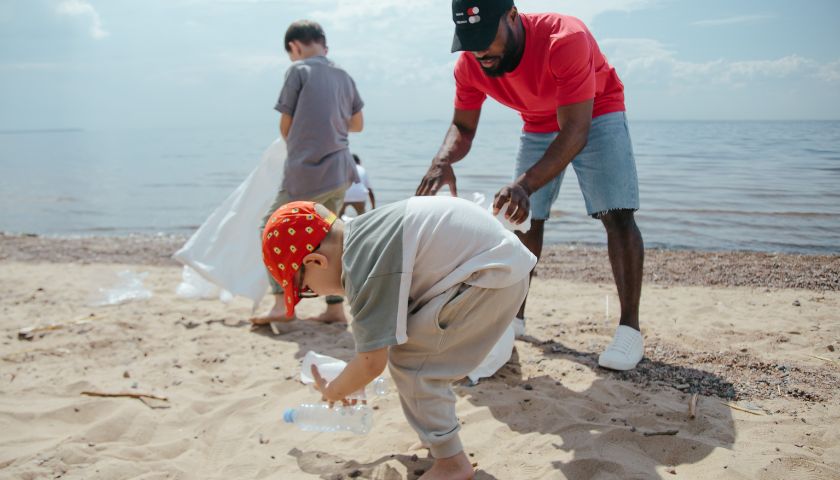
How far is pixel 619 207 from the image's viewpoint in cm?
321

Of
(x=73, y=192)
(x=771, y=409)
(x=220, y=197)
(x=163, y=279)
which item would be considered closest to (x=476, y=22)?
(x=771, y=409)

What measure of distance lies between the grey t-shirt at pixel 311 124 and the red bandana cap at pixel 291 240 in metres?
2.12

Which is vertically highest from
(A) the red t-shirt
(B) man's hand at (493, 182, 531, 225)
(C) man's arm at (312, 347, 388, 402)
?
(A) the red t-shirt

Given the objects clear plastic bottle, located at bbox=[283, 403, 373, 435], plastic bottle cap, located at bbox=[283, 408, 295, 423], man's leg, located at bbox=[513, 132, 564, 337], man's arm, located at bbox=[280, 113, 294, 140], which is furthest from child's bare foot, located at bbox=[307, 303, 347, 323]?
plastic bottle cap, located at bbox=[283, 408, 295, 423]

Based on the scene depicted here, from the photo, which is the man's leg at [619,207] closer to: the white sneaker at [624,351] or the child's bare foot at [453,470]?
the white sneaker at [624,351]

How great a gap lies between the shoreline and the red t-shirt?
7.70ft

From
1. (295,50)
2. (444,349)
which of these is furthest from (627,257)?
(295,50)

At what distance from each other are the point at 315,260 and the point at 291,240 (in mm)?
102

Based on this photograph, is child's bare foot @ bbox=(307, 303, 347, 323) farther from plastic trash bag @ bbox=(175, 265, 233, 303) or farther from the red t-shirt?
the red t-shirt

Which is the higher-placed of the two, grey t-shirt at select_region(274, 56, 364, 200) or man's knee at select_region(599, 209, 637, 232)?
grey t-shirt at select_region(274, 56, 364, 200)

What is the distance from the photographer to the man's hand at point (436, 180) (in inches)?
121

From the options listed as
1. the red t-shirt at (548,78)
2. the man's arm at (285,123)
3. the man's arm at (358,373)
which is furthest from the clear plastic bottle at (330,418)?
the man's arm at (285,123)

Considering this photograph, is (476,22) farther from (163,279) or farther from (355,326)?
(163,279)

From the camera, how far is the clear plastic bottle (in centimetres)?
272
